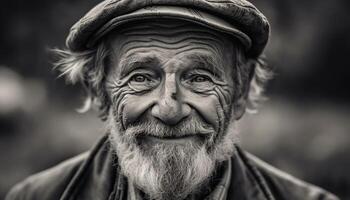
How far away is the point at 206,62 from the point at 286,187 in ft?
2.97

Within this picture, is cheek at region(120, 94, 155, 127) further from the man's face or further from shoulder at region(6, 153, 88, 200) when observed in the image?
shoulder at region(6, 153, 88, 200)

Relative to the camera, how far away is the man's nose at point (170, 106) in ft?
9.24

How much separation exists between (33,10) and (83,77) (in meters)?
3.61

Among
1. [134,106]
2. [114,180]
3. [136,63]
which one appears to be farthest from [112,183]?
[136,63]

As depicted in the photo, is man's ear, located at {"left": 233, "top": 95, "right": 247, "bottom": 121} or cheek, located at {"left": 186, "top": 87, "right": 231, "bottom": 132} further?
man's ear, located at {"left": 233, "top": 95, "right": 247, "bottom": 121}

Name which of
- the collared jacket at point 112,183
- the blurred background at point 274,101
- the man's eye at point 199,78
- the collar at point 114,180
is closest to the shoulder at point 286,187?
the collared jacket at point 112,183

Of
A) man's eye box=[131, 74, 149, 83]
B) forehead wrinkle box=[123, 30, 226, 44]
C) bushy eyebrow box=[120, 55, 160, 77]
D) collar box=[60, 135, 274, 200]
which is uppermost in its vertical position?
forehead wrinkle box=[123, 30, 226, 44]

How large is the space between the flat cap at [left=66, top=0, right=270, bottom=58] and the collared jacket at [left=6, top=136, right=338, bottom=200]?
0.65 m

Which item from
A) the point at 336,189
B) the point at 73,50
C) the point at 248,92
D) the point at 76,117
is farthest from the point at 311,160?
the point at 73,50

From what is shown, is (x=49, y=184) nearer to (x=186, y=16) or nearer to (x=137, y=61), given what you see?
(x=137, y=61)

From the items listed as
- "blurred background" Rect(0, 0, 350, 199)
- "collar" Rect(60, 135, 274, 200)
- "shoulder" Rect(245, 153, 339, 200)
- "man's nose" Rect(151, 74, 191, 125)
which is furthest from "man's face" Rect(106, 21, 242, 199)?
"blurred background" Rect(0, 0, 350, 199)

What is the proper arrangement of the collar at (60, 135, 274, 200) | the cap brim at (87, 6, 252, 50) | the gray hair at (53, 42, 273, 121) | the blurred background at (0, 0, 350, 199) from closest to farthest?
the cap brim at (87, 6, 252, 50) → the gray hair at (53, 42, 273, 121) → the collar at (60, 135, 274, 200) → the blurred background at (0, 0, 350, 199)

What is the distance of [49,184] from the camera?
11.7ft

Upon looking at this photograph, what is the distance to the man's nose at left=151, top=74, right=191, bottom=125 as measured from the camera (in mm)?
2817
